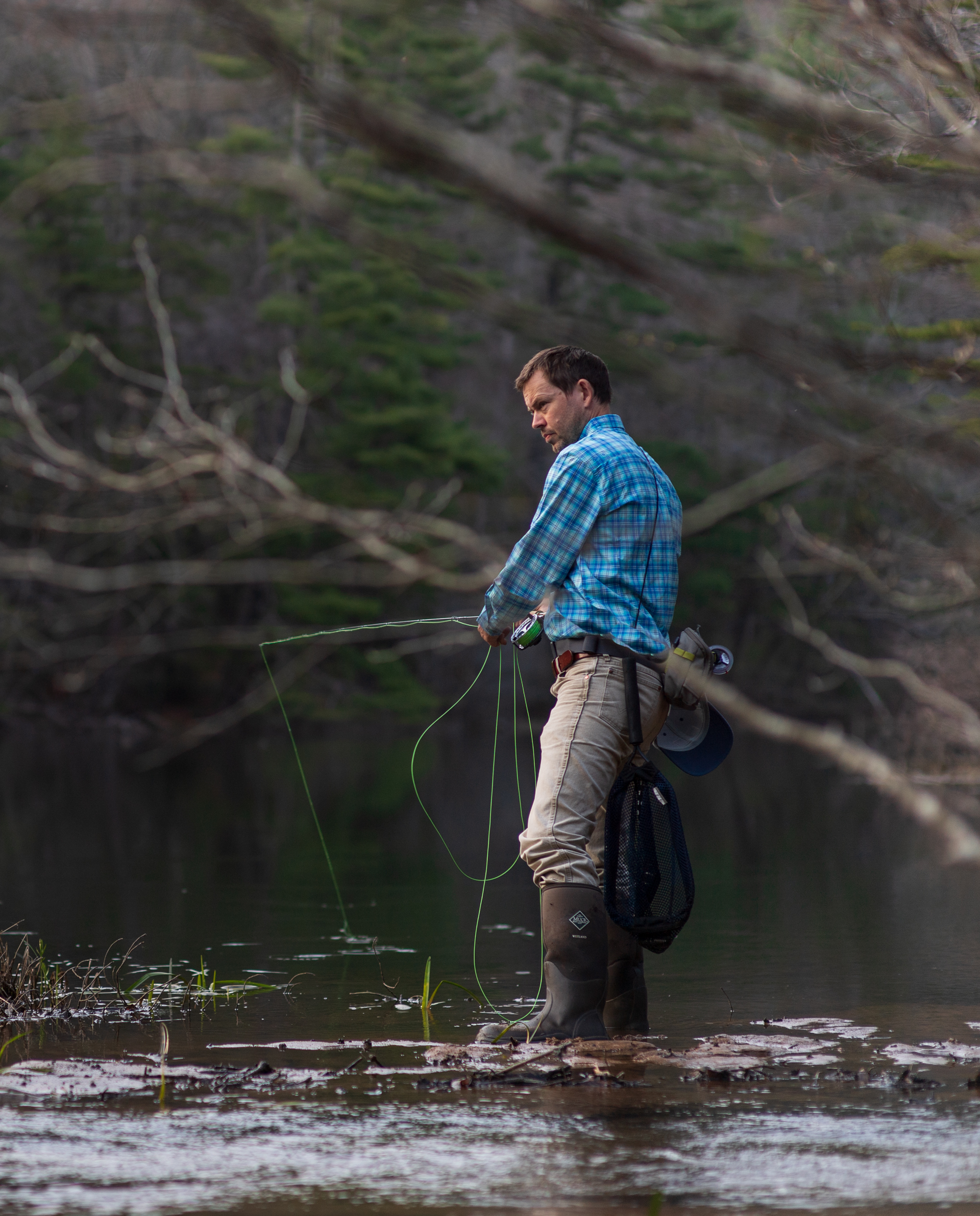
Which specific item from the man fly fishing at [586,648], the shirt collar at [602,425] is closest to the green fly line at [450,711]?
the man fly fishing at [586,648]

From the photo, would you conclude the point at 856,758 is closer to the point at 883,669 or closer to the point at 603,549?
the point at 883,669

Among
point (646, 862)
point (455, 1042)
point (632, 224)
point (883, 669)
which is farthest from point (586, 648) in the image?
point (632, 224)

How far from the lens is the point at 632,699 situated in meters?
4.55

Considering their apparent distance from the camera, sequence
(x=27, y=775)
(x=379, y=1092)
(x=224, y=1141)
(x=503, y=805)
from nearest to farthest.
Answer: (x=224, y=1141)
(x=379, y=1092)
(x=503, y=805)
(x=27, y=775)

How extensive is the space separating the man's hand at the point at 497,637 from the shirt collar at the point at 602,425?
609 millimetres

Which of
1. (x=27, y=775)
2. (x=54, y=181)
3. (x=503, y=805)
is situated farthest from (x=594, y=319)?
(x=27, y=775)

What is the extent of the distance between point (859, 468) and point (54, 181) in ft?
3.40

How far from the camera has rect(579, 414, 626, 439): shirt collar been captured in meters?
4.75

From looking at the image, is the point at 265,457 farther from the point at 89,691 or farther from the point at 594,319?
the point at 594,319

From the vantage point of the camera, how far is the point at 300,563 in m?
2.27

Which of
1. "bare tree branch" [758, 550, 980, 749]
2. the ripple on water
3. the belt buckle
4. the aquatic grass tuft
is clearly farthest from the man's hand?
the aquatic grass tuft

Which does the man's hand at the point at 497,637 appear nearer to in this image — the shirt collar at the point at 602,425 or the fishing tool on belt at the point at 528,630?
the fishing tool on belt at the point at 528,630

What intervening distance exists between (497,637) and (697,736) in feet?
2.49

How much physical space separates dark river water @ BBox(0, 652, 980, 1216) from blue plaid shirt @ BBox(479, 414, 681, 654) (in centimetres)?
118
